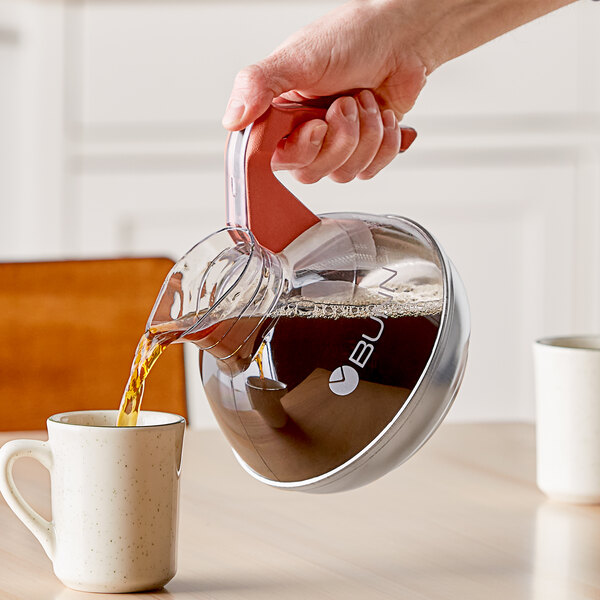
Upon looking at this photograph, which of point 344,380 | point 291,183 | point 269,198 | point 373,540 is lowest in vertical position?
point 373,540

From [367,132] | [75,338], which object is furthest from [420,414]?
[75,338]

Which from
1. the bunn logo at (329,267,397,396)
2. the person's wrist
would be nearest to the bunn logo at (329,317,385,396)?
the bunn logo at (329,267,397,396)

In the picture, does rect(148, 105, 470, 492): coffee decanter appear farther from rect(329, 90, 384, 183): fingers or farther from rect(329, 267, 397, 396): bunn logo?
rect(329, 90, 384, 183): fingers

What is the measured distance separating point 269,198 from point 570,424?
0.92ft

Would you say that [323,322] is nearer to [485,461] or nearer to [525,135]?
[485,461]

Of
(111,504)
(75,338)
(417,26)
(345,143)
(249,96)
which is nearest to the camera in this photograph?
(111,504)

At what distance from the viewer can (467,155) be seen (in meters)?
2.00

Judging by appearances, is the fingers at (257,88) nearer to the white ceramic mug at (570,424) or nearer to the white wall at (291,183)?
the white ceramic mug at (570,424)

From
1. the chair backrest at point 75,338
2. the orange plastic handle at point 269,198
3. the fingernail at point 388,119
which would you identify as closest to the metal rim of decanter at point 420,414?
the orange plastic handle at point 269,198

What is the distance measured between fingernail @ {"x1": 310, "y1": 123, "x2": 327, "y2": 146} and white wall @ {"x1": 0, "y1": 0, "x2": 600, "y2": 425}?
125cm

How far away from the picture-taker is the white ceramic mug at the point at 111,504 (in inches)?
21.9

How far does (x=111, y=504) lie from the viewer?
56 centimetres

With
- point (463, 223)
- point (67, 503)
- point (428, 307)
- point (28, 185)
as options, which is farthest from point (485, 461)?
point (28, 185)

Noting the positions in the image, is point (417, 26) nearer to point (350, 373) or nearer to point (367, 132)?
point (367, 132)
